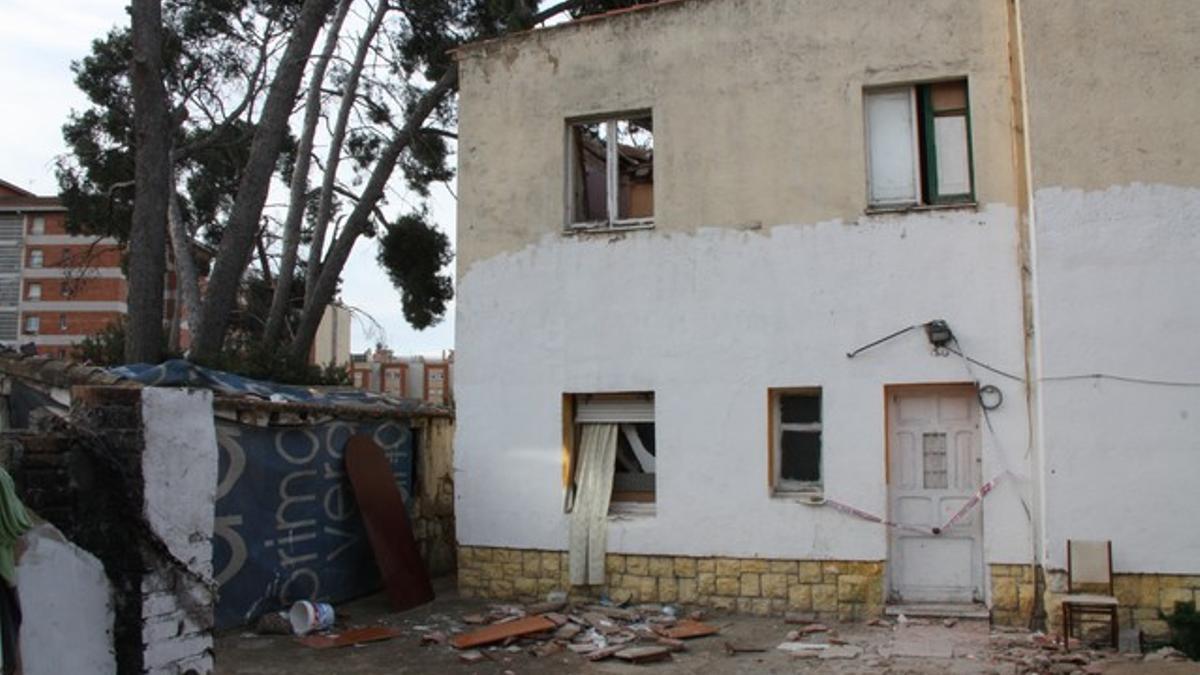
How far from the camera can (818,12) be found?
10281 millimetres

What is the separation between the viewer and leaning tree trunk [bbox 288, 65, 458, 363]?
19.1 meters

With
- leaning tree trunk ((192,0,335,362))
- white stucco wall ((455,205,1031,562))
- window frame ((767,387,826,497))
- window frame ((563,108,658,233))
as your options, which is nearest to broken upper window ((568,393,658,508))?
white stucco wall ((455,205,1031,562))

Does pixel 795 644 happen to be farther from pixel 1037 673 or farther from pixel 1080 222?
pixel 1080 222

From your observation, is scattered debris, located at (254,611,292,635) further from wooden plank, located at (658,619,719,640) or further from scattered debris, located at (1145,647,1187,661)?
scattered debris, located at (1145,647,1187,661)

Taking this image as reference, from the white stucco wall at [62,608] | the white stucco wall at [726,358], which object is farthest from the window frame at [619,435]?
the white stucco wall at [62,608]

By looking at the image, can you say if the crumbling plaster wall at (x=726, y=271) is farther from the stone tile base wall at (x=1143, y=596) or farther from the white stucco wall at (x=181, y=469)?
the white stucco wall at (x=181, y=469)

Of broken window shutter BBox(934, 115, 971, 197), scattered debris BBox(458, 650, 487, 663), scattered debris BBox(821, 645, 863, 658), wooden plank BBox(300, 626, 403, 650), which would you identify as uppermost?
broken window shutter BBox(934, 115, 971, 197)

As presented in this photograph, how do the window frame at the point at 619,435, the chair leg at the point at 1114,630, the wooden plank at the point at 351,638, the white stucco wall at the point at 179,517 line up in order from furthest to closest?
1. the window frame at the point at 619,435
2. the wooden plank at the point at 351,638
3. the chair leg at the point at 1114,630
4. the white stucco wall at the point at 179,517

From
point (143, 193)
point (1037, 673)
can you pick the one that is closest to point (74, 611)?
point (1037, 673)

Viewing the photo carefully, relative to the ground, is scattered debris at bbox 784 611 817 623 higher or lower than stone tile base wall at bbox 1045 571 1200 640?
lower

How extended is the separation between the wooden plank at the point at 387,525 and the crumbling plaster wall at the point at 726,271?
0.71 m

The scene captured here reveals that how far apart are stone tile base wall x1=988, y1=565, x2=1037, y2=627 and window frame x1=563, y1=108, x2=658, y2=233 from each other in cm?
483

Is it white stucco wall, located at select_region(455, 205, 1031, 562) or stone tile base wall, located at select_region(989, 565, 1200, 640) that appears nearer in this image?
stone tile base wall, located at select_region(989, 565, 1200, 640)

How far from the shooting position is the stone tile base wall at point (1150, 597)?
853 centimetres
